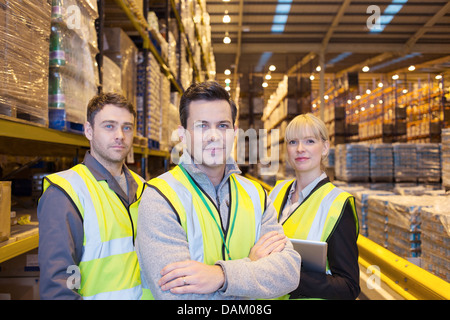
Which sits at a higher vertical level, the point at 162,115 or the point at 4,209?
the point at 162,115

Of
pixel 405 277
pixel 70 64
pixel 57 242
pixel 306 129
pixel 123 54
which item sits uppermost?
pixel 123 54

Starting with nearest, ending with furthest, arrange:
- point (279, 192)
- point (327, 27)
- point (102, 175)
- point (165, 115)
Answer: point (102, 175)
point (279, 192)
point (165, 115)
point (327, 27)

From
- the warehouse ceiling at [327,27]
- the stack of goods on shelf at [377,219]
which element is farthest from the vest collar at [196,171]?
the warehouse ceiling at [327,27]

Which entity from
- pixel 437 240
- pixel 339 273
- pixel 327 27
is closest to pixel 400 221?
pixel 437 240

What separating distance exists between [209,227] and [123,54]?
7.48ft

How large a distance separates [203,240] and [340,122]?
1269 cm

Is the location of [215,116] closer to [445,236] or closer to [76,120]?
[76,120]

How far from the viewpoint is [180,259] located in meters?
A: 1.25

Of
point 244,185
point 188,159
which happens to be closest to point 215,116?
point 188,159

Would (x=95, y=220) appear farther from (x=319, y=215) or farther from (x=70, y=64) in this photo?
(x=319, y=215)

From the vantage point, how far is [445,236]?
247 cm

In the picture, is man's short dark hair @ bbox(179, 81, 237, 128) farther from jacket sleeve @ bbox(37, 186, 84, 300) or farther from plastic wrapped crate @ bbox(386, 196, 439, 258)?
plastic wrapped crate @ bbox(386, 196, 439, 258)

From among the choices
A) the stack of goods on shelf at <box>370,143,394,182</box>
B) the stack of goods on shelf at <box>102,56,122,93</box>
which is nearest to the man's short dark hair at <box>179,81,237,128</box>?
the stack of goods on shelf at <box>102,56,122,93</box>

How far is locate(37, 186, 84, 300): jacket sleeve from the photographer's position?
1.34m
